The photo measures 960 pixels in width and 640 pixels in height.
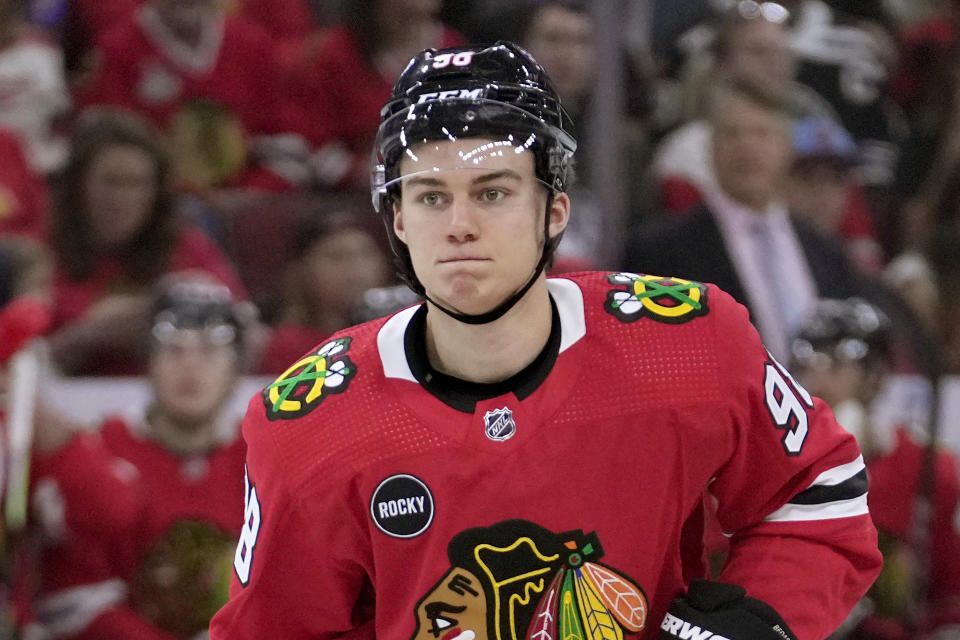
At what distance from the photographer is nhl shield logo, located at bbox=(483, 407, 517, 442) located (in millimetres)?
1681

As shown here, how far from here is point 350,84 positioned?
3.99 meters

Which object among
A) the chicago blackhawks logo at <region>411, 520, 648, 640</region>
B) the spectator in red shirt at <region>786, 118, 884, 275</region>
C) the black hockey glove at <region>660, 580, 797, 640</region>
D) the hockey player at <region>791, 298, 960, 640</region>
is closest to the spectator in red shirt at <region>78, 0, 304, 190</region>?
the spectator in red shirt at <region>786, 118, 884, 275</region>

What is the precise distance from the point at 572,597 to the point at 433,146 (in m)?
0.63

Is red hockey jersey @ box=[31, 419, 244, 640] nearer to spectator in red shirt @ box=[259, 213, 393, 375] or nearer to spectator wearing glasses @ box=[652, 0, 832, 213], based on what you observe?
spectator in red shirt @ box=[259, 213, 393, 375]

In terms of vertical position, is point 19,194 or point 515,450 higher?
point 515,450

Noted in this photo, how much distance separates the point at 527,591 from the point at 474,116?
0.64 meters

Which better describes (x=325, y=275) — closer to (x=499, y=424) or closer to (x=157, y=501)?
(x=157, y=501)

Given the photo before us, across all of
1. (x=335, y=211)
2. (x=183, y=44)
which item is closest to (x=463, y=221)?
(x=335, y=211)

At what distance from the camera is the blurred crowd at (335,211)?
3.46 metres

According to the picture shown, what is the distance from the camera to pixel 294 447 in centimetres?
170

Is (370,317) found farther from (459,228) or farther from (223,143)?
(459,228)

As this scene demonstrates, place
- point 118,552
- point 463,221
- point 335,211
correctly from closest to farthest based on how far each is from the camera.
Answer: point 463,221 → point 118,552 → point 335,211

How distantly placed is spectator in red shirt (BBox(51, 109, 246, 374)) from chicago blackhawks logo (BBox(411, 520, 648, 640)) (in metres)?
2.15

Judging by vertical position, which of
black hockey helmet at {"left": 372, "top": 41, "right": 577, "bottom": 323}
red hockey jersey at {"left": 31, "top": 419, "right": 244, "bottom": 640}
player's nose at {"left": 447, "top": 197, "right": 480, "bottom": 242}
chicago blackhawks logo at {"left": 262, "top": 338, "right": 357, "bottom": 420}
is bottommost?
red hockey jersey at {"left": 31, "top": 419, "right": 244, "bottom": 640}
